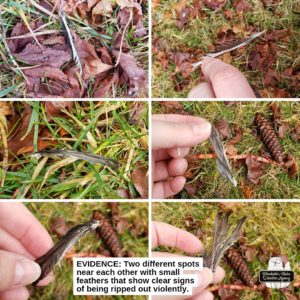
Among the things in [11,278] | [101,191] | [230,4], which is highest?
[230,4]

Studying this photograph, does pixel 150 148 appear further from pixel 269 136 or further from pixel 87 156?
pixel 269 136

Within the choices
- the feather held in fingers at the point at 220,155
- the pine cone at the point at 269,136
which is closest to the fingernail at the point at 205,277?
the feather held in fingers at the point at 220,155

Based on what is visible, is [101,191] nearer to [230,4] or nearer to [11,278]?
[11,278]

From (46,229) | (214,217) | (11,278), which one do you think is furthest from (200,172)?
(11,278)

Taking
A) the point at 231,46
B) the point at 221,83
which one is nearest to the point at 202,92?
the point at 221,83

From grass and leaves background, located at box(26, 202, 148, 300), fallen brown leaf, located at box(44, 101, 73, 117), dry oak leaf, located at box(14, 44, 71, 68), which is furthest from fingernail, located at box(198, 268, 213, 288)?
dry oak leaf, located at box(14, 44, 71, 68)
